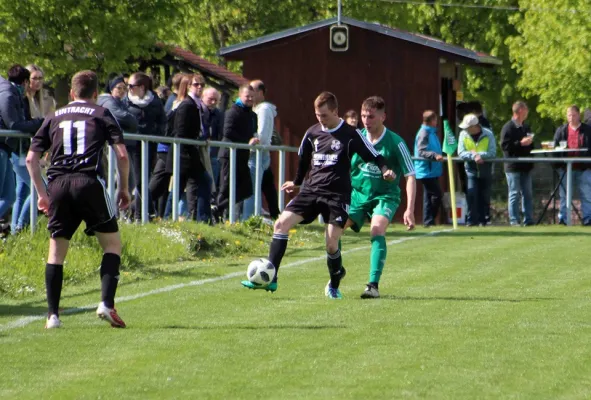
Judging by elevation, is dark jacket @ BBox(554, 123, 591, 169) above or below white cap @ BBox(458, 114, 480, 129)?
below

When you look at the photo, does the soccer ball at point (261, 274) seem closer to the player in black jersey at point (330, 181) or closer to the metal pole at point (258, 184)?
the player in black jersey at point (330, 181)

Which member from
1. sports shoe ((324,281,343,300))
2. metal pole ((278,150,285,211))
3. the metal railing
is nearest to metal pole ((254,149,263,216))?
the metal railing

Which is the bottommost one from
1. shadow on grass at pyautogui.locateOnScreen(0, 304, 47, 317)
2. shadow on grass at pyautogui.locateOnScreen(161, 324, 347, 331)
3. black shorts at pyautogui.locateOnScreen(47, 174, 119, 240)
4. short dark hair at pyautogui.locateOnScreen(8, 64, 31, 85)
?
shadow on grass at pyautogui.locateOnScreen(0, 304, 47, 317)

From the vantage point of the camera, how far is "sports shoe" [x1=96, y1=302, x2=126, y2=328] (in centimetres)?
992

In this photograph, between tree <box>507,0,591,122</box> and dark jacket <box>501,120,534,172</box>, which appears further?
tree <box>507,0,591,122</box>

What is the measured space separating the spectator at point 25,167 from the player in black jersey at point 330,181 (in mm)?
3258

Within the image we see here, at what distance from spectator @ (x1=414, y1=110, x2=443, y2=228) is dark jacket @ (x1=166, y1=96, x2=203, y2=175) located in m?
6.47

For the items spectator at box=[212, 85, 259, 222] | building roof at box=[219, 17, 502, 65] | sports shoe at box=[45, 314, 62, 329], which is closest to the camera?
sports shoe at box=[45, 314, 62, 329]

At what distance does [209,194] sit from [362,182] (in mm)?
5869

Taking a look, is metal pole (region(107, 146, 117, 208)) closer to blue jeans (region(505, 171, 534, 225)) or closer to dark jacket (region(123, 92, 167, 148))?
dark jacket (region(123, 92, 167, 148))

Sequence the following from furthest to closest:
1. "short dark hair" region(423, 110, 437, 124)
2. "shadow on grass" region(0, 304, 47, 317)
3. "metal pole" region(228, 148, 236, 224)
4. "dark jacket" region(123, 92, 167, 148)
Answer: "short dark hair" region(423, 110, 437, 124) → "metal pole" region(228, 148, 236, 224) → "dark jacket" region(123, 92, 167, 148) → "shadow on grass" region(0, 304, 47, 317)

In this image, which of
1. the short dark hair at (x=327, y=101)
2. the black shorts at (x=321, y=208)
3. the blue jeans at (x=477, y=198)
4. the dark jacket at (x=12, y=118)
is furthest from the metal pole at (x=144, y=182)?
the blue jeans at (x=477, y=198)

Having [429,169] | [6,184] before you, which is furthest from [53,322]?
[429,169]

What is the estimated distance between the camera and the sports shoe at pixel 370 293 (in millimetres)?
12220
